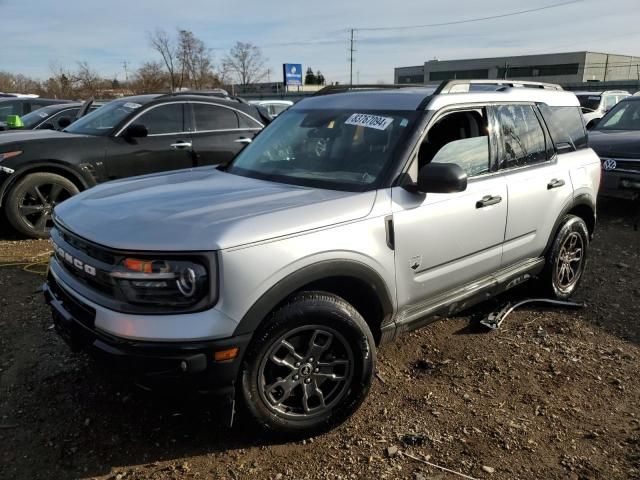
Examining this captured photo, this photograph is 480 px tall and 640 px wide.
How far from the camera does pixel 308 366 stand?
277 cm

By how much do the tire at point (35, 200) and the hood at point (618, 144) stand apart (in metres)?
7.35

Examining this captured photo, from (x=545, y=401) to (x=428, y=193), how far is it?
4.85ft

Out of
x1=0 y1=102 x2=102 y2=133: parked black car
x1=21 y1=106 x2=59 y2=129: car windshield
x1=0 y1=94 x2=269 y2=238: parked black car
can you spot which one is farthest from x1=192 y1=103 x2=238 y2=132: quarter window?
x1=21 y1=106 x2=59 y2=129: car windshield

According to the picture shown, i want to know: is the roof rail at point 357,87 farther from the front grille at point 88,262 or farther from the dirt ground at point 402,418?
the front grille at point 88,262

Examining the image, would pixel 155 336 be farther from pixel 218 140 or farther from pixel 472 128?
pixel 218 140

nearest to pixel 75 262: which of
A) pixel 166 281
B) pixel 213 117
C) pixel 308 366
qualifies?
pixel 166 281

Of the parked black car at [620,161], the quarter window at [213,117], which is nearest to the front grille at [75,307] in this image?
the quarter window at [213,117]

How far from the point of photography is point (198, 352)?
90.7 inches

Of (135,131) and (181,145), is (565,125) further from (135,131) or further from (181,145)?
(135,131)

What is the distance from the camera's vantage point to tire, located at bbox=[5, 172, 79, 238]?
6129 mm

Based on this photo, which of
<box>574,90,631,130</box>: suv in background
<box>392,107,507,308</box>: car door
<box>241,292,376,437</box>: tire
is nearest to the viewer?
<box>241,292,376,437</box>: tire

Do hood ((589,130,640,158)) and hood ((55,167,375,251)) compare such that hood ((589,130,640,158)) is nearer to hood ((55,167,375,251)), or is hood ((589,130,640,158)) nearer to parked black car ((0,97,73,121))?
hood ((55,167,375,251))

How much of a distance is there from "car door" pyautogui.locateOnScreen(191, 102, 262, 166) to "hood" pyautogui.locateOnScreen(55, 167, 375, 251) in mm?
4021

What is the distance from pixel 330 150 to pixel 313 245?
108 cm
